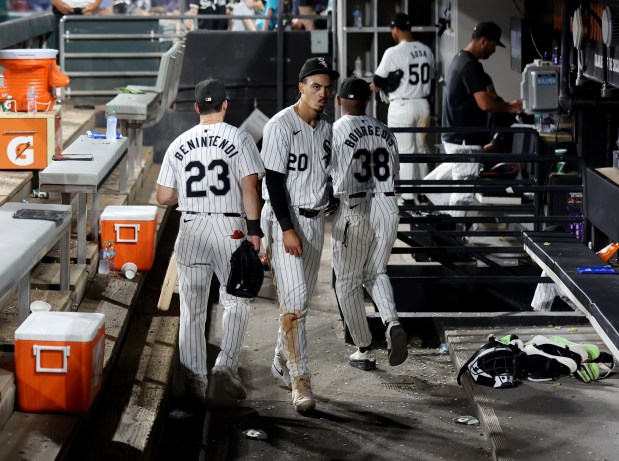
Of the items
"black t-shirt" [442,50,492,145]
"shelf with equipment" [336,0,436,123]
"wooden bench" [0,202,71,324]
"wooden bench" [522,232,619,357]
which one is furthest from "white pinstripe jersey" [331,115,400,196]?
"shelf with equipment" [336,0,436,123]

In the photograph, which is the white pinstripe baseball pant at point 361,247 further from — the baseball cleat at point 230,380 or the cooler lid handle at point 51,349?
the cooler lid handle at point 51,349

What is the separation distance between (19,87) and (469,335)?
4.18 meters

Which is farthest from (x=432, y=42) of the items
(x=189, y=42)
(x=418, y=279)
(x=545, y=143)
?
(x=418, y=279)

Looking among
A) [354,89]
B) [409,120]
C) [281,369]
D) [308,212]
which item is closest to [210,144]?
[308,212]

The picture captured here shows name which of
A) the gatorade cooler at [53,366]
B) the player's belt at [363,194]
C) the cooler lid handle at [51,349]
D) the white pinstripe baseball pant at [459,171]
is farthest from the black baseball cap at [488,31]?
the cooler lid handle at [51,349]

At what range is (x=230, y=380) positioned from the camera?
7.31 metres

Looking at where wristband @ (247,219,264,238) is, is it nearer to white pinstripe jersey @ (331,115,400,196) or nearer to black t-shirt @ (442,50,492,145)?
white pinstripe jersey @ (331,115,400,196)

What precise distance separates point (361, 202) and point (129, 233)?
5.93 feet

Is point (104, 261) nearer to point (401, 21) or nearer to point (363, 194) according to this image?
point (363, 194)

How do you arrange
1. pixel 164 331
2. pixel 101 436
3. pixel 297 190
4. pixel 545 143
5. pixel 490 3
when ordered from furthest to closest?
pixel 490 3 < pixel 545 143 < pixel 164 331 < pixel 297 190 < pixel 101 436

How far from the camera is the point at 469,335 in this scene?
29.3 feet

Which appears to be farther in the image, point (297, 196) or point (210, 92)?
point (297, 196)

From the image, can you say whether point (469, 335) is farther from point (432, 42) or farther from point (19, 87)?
point (432, 42)

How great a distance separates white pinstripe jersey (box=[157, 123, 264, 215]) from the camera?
23.4 feet
